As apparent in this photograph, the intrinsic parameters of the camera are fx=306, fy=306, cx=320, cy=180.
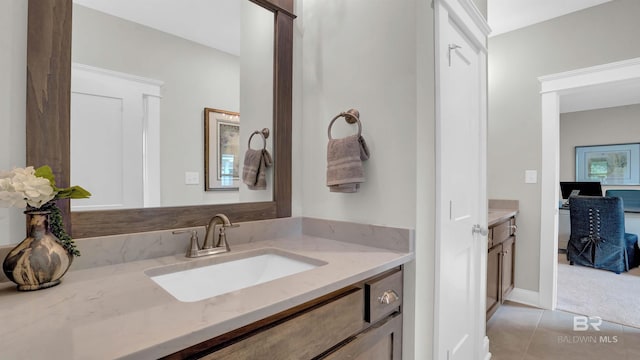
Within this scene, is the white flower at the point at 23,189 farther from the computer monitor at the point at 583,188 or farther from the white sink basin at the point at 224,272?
the computer monitor at the point at 583,188

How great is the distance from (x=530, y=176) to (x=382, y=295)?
2571 millimetres

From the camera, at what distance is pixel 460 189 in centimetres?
155

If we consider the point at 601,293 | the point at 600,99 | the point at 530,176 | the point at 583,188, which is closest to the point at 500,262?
the point at 530,176

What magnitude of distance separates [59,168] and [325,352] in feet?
3.13

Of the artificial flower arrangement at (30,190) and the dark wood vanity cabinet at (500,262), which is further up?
the artificial flower arrangement at (30,190)

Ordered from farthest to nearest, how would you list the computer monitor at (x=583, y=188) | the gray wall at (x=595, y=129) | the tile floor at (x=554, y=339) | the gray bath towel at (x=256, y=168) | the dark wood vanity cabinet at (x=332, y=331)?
the gray wall at (x=595, y=129) → the computer monitor at (x=583, y=188) → the tile floor at (x=554, y=339) → the gray bath towel at (x=256, y=168) → the dark wood vanity cabinet at (x=332, y=331)

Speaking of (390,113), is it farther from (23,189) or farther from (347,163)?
(23,189)

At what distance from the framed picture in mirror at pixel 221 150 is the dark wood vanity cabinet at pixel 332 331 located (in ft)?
2.42

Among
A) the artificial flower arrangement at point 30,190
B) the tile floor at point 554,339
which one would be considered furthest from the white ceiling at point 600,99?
the artificial flower arrangement at point 30,190

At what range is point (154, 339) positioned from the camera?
1.77ft

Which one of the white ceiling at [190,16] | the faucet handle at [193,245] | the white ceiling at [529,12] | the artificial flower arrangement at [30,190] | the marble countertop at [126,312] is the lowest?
the marble countertop at [126,312]

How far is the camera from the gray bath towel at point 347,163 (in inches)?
49.3

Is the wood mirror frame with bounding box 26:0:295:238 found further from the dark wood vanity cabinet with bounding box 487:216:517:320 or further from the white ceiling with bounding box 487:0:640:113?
the white ceiling with bounding box 487:0:640:113

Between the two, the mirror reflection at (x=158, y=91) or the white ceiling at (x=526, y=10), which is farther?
the white ceiling at (x=526, y=10)
